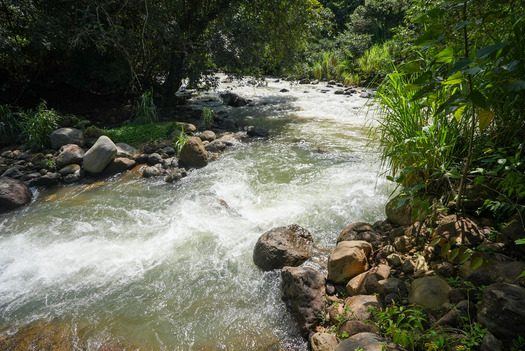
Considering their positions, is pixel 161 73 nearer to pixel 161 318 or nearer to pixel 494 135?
pixel 161 318

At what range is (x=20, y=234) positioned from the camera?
4.16 metres

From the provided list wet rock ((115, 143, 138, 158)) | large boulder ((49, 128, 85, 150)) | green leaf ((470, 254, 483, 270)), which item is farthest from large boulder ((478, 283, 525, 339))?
large boulder ((49, 128, 85, 150))

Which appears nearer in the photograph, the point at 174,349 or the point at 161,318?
the point at 174,349

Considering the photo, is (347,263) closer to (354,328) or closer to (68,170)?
(354,328)

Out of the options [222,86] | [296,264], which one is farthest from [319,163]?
[222,86]

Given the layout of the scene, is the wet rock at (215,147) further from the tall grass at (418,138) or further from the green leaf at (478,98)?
the green leaf at (478,98)

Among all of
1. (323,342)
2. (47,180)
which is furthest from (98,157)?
(323,342)

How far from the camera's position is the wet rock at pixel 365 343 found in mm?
1863

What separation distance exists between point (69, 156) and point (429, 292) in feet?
21.2

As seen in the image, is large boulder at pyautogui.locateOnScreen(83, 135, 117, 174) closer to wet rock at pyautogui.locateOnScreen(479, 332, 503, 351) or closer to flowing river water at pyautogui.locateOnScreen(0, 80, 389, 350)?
flowing river water at pyautogui.locateOnScreen(0, 80, 389, 350)

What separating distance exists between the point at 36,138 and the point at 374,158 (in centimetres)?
721

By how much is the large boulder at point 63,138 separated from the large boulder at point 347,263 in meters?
6.15

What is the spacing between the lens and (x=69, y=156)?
235 inches

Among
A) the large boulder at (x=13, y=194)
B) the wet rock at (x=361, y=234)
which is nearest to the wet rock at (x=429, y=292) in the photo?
the wet rock at (x=361, y=234)
